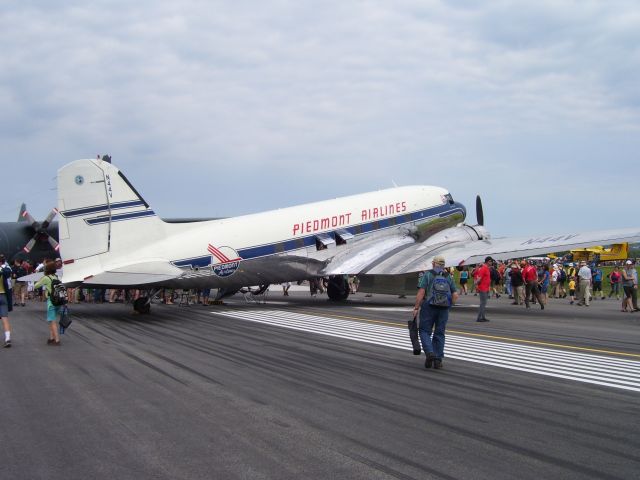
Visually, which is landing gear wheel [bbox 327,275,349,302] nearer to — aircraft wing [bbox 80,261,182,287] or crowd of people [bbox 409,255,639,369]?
crowd of people [bbox 409,255,639,369]

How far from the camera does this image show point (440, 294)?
1105 centimetres

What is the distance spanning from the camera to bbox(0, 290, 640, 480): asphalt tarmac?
5867mm

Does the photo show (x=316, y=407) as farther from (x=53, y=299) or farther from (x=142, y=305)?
(x=142, y=305)

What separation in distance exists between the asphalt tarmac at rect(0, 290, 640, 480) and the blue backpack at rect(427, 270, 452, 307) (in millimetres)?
1116

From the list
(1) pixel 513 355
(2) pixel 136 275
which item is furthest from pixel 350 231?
(1) pixel 513 355

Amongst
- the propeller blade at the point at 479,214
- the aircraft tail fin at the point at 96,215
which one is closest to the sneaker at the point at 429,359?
the aircraft tail fin at the point at 96,215

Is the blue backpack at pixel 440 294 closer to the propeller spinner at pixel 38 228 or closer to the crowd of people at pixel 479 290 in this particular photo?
the crowd of people at pixel 479 290

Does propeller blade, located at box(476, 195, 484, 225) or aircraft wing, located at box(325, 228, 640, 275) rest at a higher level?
propeller blade, located at box(476, 195, 484, 225)

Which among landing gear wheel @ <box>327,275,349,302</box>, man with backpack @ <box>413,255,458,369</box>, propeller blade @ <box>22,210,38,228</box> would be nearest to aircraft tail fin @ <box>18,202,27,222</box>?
propeller blade @ <box>22,210,38,228</box>

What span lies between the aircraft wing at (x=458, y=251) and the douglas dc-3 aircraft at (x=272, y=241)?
0.04 m

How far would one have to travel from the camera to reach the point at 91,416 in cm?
754

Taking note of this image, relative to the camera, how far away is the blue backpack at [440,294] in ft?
36.2

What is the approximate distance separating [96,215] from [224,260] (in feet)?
14.3

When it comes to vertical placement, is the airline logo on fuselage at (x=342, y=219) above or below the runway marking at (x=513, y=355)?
above
